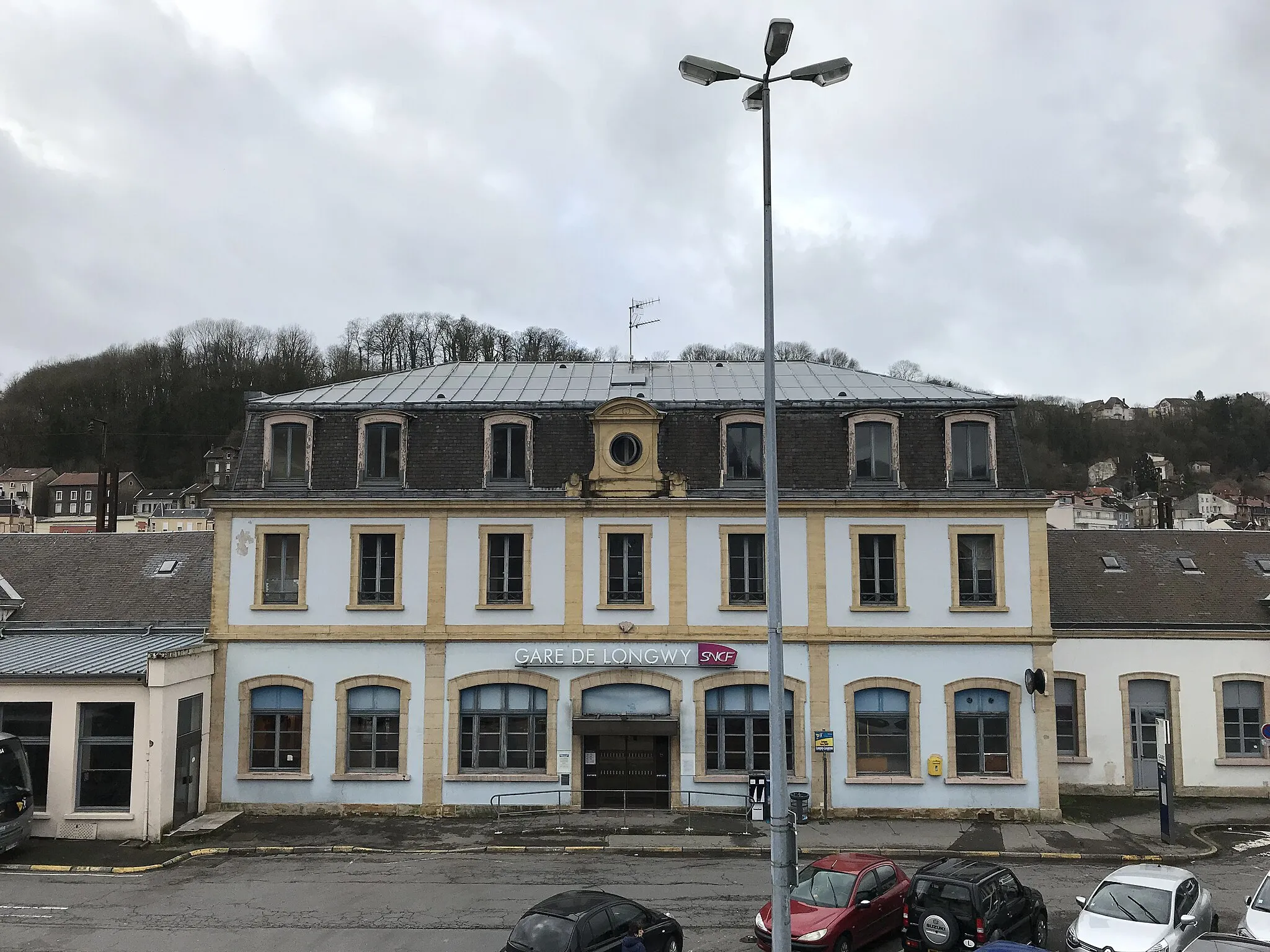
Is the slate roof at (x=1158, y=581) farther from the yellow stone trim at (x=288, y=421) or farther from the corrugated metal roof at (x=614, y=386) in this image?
the yellow stone trim at (x=288, y=421)

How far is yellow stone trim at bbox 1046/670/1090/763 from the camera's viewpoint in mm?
26188

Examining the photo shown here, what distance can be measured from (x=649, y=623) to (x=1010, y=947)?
12.9 m

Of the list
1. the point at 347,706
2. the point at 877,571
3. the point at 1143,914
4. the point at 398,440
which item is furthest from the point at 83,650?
the point at 1143,914

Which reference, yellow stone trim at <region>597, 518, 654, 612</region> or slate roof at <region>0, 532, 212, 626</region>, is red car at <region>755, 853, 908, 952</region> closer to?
yellow stone trim at <region>597, 518, 654, 612</region>

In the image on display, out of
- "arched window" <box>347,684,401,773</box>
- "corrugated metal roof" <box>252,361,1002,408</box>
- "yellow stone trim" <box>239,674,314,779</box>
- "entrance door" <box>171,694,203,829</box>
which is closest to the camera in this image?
"entrance door" <box>171,694,203,829</box>

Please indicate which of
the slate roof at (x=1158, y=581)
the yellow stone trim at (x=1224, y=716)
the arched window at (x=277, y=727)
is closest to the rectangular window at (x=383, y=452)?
the arched window at (x=277, y=727)

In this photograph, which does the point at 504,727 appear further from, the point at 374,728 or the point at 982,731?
the point at 982,731

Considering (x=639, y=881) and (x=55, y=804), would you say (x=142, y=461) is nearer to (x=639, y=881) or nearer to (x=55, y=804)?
(x=55, y=804)

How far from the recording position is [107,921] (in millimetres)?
15875

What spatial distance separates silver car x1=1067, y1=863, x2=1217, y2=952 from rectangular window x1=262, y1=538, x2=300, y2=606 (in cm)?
1909

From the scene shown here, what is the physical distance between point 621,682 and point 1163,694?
1595 cm

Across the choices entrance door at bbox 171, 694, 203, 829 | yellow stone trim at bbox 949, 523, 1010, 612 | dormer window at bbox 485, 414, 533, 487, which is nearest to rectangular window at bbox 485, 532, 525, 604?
dormer window at bbox 485, 414, 533, 487

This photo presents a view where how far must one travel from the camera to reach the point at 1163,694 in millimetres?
26516

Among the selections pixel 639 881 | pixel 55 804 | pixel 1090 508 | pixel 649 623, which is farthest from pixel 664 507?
pixel 1090 508
